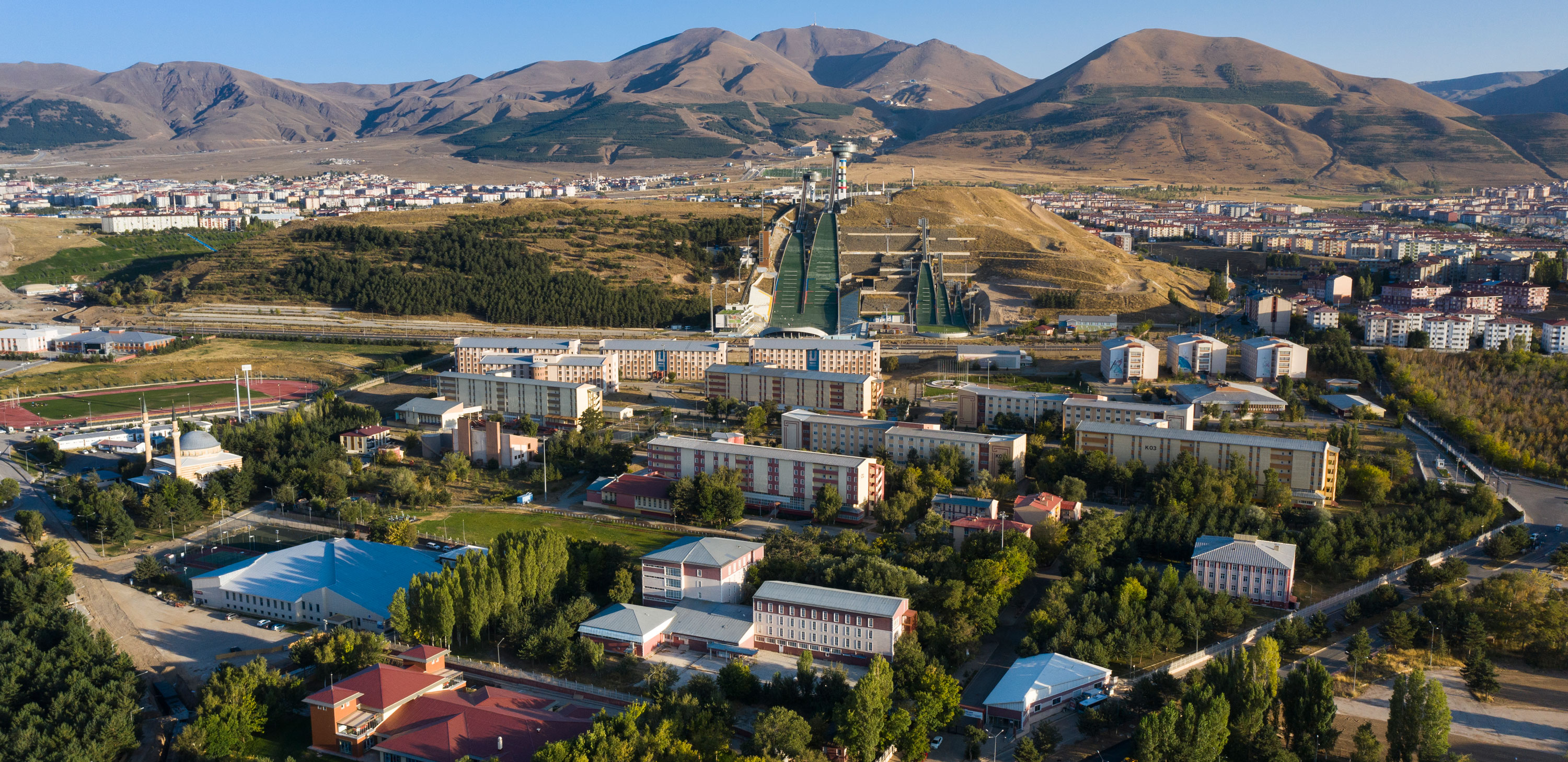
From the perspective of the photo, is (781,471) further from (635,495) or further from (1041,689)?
(1041,689)

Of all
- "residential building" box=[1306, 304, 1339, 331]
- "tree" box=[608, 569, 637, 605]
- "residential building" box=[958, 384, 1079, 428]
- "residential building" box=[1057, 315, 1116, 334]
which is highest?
"residential building" box=[1306, 304, 1339, 331]

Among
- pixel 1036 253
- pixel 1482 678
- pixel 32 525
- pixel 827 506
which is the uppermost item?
pixel 1036 253

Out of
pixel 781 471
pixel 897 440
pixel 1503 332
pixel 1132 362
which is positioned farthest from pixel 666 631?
pixel 1503 332

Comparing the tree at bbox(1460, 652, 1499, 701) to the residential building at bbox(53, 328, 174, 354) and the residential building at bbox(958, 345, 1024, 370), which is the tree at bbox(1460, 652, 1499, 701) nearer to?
the residential building at bbox(958, 345, 1024, 370)

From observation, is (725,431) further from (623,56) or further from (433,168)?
(623,56)

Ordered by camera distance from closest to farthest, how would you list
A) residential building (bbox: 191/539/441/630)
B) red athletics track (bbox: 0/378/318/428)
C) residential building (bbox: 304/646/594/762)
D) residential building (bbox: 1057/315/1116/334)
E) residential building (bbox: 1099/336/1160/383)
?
residential building (bbox: 304/646/594/762) < residential building (bbox: 191/539/441/630) < red athletics track (bbox: 0/378/318/428) < residential building (bbox: 1099/336/1160/383) < residential building (bbox: 1057/315/1116/334)

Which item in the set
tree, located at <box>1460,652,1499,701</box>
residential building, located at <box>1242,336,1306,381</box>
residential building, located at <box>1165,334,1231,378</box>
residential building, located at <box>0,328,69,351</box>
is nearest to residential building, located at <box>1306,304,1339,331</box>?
residential building, located at <box>1242,336,1306,381</box>

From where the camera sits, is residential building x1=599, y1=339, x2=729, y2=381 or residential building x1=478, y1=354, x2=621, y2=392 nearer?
residential building x1=478, y1=354, x2=621, y2=392
